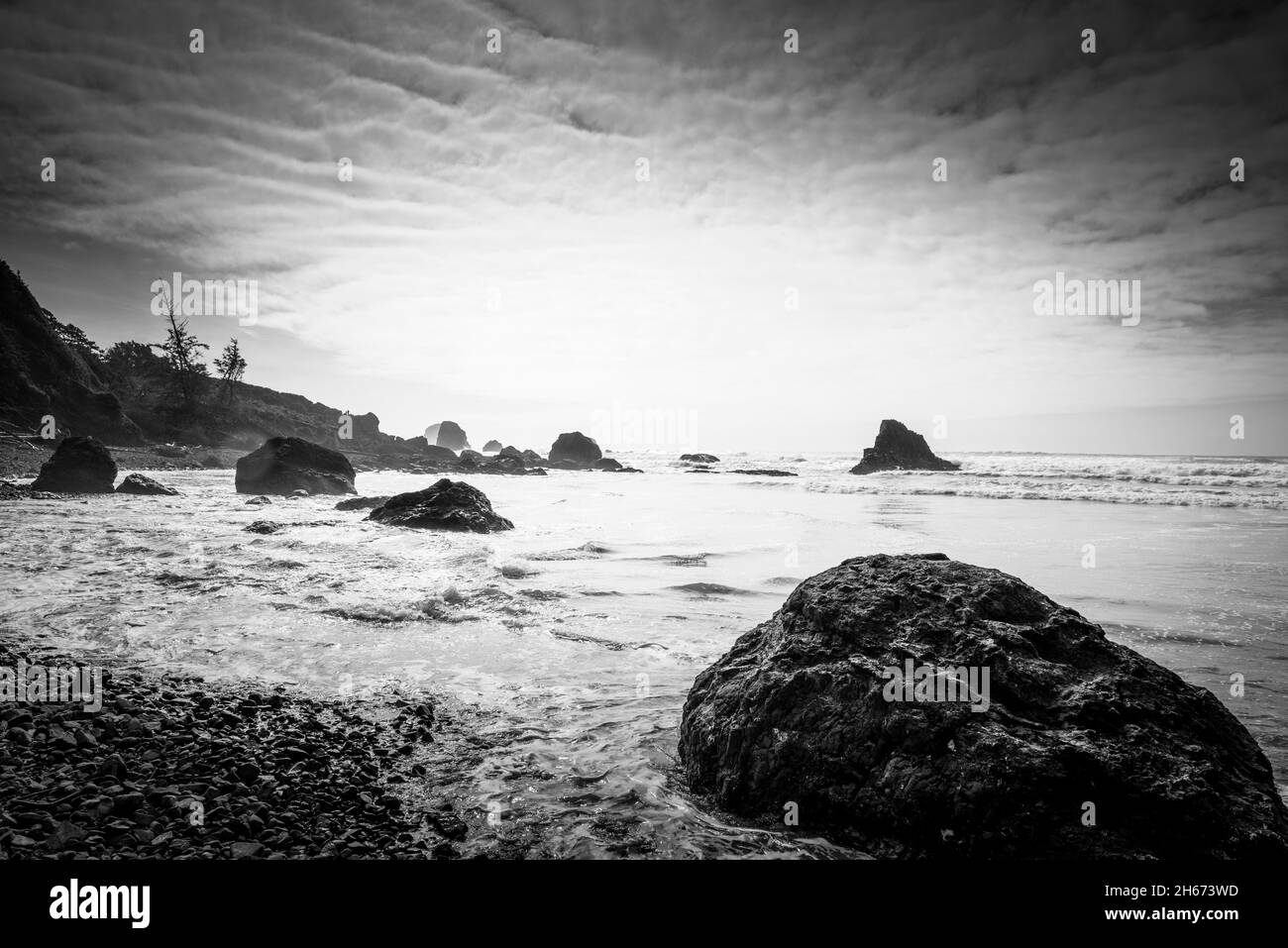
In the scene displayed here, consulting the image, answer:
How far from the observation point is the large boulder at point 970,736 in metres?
2.65

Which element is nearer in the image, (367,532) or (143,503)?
(367,532)

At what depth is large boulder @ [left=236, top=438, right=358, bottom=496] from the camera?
81.9 ft

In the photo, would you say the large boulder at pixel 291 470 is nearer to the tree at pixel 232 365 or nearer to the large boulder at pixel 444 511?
the large boulder at pixel 444 511

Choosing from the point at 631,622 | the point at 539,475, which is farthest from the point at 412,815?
the point at 539,475

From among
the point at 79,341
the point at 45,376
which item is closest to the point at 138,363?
the point at 79,341

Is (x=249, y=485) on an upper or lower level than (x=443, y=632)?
upper

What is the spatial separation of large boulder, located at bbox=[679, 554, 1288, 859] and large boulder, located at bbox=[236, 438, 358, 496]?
2722 cm

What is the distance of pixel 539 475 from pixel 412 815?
48.2m

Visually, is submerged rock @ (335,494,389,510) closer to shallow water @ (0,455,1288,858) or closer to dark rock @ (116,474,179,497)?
shallow water @ (0,455,1288,858)

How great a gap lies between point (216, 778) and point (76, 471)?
25.6 m

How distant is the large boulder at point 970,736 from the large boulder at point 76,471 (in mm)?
27271

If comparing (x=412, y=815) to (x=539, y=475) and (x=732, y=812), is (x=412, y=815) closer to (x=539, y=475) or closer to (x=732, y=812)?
(x=732, y=812)

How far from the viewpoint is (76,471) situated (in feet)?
67.3
